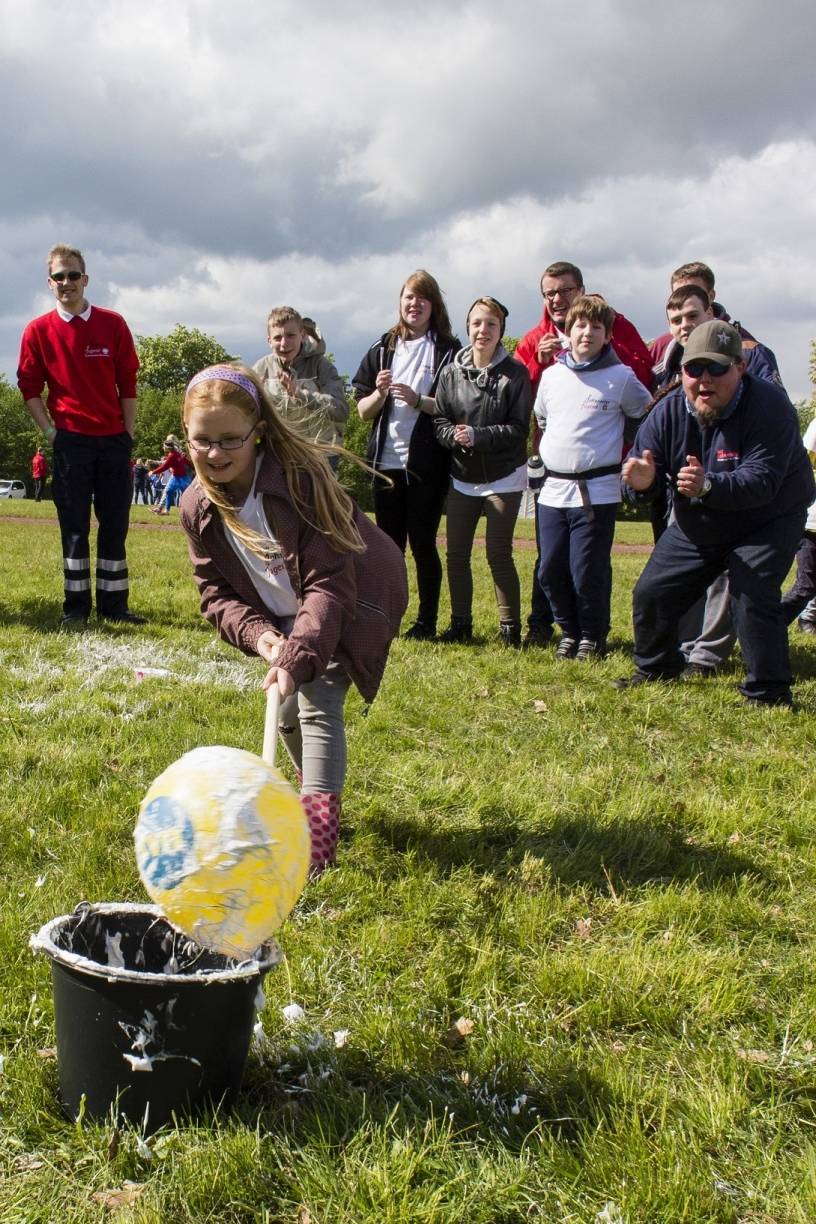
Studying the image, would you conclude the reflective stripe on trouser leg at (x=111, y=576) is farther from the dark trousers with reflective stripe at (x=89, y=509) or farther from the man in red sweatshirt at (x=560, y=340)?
the man in red sweatshirt at (x=560, y=340)

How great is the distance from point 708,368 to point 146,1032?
4.70 m

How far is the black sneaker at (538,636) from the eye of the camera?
23.4ft

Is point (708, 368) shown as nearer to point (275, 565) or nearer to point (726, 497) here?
point (726, 497)

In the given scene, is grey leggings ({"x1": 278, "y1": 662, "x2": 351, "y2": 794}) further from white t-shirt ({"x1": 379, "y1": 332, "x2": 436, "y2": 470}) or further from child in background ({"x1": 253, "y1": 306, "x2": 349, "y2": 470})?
white t-shirt ({"x1": 379, "y1": 332, "x2": 436, "y2": 470})

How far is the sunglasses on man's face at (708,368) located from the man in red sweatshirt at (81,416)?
4451mm

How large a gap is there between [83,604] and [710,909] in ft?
19.4

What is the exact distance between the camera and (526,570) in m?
13.2

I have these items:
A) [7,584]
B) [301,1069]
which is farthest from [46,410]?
[301,1069]

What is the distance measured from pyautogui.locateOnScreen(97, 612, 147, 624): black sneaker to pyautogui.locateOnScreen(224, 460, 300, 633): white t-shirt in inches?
167

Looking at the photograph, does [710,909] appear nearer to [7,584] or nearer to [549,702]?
[549,702]

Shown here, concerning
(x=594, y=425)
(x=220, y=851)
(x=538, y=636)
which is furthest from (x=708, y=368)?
(x=220, y=851)

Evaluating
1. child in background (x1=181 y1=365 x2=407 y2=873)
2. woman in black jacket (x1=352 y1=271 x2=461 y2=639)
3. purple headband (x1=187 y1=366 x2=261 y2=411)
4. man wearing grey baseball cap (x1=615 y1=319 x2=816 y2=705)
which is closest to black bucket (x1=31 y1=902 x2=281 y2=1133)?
child in background (x1=181 y1=365 x2=407 y2=873)

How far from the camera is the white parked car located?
178 feet

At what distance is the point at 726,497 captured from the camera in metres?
5.41
